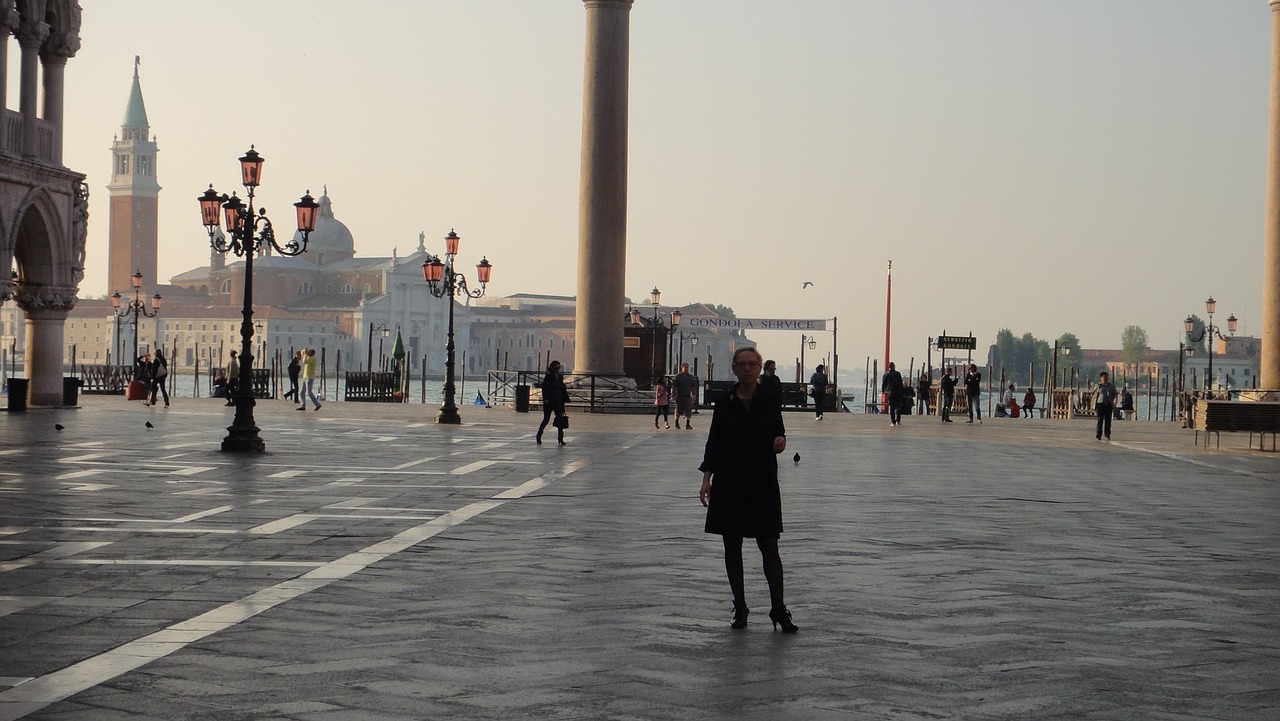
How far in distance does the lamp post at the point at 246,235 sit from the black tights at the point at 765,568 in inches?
501

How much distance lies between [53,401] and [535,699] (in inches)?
1162

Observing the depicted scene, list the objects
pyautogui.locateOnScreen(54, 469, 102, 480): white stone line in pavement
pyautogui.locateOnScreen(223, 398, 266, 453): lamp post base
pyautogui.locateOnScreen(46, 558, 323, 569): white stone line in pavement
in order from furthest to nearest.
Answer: pyautogui.locateOnScreen(223, 398, 266, 453): lamp post base < pyautogui.locateOnScreen(54, 469, 102, 480): white stone line in pavement < pyautogui.locateOnScreen(46, 558, 323, 569): white stone line in pavement

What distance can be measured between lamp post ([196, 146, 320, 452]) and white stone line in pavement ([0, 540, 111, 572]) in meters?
8.95

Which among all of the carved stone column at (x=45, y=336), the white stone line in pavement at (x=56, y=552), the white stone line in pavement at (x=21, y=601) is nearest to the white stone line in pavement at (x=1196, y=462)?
the white stone line in pavement at (x=56, y=552)

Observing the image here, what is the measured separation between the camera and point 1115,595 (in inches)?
357

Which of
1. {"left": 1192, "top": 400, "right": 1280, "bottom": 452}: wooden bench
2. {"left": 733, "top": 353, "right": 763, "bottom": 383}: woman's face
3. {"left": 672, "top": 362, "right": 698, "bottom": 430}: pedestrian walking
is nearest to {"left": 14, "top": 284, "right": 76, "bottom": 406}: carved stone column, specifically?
{"left": 672, "top": 362, "right": 698, "bottom": 430}: pedestrian walking

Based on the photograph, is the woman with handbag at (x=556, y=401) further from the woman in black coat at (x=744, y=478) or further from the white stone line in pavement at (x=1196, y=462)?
the woman in black coat at (x=744, y=478)

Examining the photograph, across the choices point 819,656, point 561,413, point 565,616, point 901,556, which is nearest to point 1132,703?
point 819,656

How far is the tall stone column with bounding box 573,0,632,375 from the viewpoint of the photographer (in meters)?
36.2

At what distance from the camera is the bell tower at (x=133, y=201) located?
165 m

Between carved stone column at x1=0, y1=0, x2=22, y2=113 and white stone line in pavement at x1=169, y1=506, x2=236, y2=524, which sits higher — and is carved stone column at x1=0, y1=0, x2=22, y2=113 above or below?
above

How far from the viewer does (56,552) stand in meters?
10.3

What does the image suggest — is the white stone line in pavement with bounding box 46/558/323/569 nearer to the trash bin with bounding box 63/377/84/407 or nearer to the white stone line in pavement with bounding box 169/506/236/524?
the white stone line in pavement with bounding box 169/506/236/524

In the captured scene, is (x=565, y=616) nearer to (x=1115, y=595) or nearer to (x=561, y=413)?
(x=1115, y=595)
